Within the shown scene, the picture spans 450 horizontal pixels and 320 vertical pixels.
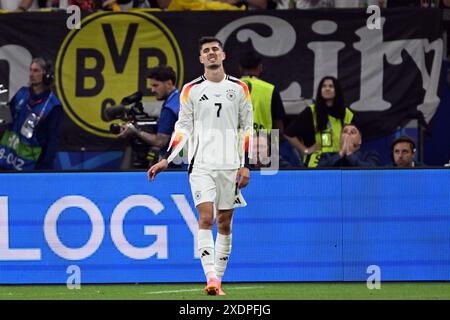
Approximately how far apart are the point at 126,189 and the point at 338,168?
2.23 meters

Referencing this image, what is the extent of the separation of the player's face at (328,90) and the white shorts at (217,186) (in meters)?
3.37

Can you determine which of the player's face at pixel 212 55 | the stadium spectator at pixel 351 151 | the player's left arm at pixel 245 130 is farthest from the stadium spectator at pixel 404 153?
the player's face at pixel 212 55

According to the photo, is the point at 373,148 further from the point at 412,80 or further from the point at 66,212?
the point at 66,212

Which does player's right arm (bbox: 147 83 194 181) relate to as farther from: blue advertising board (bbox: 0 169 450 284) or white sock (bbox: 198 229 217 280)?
blue advertising board (bbox: 0 169 450 284)

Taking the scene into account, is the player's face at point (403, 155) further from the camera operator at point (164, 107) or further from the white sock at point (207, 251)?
the white sock at point (207, 251)

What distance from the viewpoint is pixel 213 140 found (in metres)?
12.1

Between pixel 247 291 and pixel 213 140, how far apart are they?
1.59 metres

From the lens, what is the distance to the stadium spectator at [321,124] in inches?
604

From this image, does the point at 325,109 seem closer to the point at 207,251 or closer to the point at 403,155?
the point at 403,155

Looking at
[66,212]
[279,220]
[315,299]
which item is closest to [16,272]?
[66,212]

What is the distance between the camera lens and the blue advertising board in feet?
45.4

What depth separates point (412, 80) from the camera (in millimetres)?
16859

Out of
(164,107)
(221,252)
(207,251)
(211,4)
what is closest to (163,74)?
(164,107)

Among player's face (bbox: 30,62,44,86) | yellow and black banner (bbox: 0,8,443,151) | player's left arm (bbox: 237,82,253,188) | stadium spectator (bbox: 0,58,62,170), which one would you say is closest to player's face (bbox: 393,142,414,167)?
yellow and black banner (bbox: 0,8,443,151)
